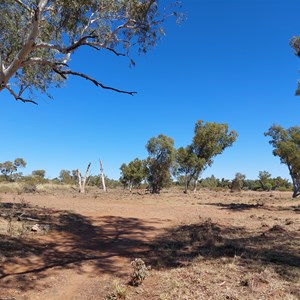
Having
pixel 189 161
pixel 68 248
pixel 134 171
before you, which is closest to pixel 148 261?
pixel 68 248

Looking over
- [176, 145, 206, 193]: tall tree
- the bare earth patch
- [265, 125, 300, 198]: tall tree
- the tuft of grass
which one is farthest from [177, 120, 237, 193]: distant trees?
the tuft of grass

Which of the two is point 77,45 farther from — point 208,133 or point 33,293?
point 208,133

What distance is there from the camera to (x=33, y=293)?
17.2 feet

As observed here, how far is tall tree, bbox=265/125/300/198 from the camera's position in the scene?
28.7 meters

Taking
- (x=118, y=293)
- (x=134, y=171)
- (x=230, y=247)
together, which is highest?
(x=134, y=171)

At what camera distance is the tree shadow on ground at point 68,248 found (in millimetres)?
6385

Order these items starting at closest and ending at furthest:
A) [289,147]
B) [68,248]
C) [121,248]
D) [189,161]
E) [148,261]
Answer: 1. [148,261]
2. [68,248]
3. [121,248]
4. [289,147]
5. [189,161]

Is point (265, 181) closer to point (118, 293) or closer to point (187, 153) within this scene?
point (187, 153)

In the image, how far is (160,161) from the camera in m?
44.8

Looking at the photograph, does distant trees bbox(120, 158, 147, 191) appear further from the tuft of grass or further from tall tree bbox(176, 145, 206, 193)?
the tuft of grass

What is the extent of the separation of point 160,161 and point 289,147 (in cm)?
1972

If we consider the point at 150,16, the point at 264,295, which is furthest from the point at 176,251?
the point at 150,16

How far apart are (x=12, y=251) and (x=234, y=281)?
503 cm

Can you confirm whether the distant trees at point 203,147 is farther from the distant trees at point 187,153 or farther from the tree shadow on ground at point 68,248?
the tree shadow on ground at point 68,248
